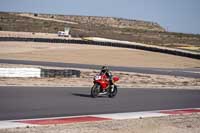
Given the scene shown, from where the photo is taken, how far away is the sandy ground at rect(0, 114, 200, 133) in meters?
11.2

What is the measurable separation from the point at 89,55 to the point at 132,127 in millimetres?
43381

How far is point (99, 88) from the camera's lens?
19.2 m

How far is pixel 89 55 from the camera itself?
55.5 m

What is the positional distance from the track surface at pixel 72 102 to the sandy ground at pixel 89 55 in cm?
2727

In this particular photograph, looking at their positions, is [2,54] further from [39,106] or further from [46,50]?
[39,106]

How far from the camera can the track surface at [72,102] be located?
47.6 ft

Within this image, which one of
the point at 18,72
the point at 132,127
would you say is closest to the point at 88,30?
the point at 18,72

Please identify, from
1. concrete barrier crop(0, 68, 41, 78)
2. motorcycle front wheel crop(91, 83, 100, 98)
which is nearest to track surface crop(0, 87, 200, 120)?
motorcycle front wheel crop(91, 83, 100, 98)

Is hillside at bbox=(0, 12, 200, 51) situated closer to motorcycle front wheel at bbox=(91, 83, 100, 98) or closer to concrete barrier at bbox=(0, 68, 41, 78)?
concrete barrier at bbox=(0, 68, 41, 78)

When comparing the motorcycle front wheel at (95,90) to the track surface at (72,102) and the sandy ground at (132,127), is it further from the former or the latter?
the sandy ground at (132,127)

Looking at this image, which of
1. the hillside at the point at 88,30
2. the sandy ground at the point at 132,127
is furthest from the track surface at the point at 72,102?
the hillside at the point at 88,30

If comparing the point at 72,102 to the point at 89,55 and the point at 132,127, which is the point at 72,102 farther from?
the point at 89,55

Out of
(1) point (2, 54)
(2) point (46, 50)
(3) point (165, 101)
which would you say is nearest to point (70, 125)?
(3) point (165, 101)

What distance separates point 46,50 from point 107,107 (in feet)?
137
